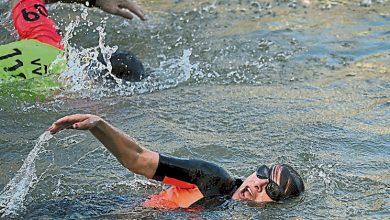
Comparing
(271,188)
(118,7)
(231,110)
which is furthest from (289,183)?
(118,7)

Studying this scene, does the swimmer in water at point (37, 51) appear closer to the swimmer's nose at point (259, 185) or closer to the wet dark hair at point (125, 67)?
the wet dark hair at point (125, 67)

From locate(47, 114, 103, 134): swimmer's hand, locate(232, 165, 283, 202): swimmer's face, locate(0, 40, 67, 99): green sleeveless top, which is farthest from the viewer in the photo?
locate(0, 40, 67, 99): green sleeveless top

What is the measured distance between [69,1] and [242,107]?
1871mm

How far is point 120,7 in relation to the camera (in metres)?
7.47

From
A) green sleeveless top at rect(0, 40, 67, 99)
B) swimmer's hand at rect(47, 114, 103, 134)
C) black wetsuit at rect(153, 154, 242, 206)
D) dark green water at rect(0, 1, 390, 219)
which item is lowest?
dark green water at rect(0, 1, 390, 219)

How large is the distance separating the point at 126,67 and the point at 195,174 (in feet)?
8.29

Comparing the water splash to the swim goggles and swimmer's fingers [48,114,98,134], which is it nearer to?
swimmer's fingers [48,114,98,134]

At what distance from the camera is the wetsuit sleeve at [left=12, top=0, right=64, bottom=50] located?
6.83 meters

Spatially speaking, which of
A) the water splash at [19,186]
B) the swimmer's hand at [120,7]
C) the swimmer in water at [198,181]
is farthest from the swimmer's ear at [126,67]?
the swimmer in water at [198,181]

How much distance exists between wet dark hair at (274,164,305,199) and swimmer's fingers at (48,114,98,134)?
4.21 ft

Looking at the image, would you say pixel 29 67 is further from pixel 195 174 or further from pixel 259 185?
pixel 259 185

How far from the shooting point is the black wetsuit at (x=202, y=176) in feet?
15.9

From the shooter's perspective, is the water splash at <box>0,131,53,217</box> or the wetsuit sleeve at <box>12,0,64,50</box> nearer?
the water splash at <box>0,131,53,217</box>

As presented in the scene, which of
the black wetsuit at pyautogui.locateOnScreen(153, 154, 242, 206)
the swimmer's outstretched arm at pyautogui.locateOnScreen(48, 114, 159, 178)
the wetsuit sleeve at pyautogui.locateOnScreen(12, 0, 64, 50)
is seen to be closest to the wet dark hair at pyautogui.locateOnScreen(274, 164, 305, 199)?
the black wetsuit at pyautogui.locateOnScreen(153, 154, 242, 206)
